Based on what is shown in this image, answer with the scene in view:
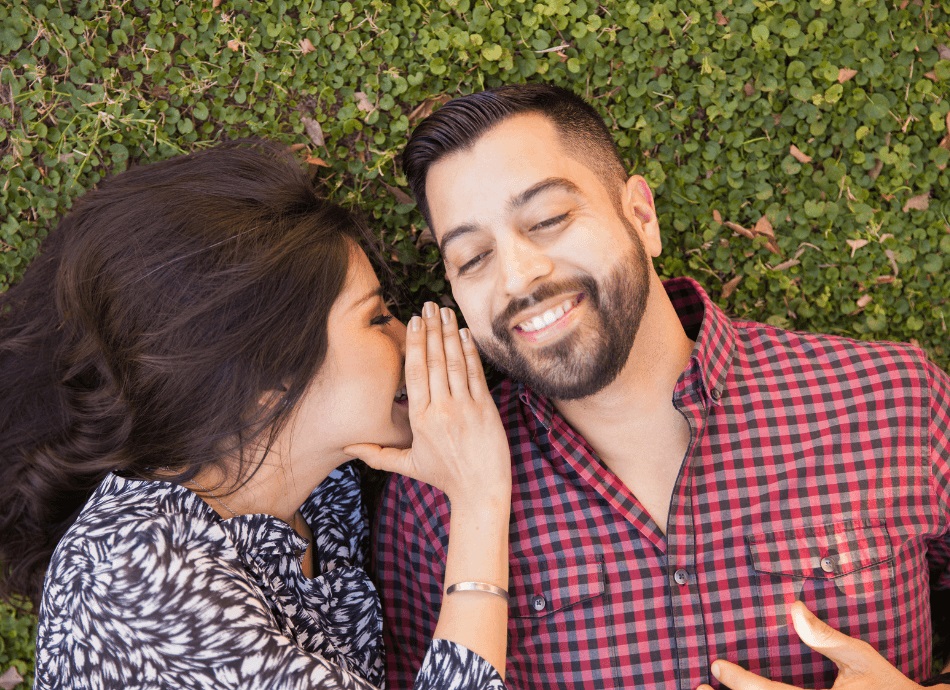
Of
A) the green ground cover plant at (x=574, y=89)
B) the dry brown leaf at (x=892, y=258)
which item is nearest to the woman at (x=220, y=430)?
the green ground cover plant at (x=574, y=89)

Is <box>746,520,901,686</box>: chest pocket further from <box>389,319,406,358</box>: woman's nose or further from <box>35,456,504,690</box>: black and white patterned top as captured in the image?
<box>389,319,406,358</box>: woman's nose

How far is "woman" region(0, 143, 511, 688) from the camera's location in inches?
81.0

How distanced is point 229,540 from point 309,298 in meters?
0.79

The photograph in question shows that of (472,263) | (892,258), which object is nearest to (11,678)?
(472,263)

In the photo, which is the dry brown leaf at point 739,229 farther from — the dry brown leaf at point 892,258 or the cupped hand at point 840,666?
the cupped hand at point 840,666

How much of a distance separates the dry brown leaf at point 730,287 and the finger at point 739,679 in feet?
4.88

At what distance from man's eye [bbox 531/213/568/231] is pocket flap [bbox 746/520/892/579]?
1.13 meters

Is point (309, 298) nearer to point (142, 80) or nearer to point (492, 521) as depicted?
point (492, 521)

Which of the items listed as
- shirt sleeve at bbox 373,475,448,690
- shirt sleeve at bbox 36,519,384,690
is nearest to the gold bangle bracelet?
shirt sleeve at bbox 373,475,448,690

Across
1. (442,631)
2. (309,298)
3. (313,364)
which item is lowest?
(442,631)

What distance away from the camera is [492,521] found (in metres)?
2.34

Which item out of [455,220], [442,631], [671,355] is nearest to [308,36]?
[455,220]

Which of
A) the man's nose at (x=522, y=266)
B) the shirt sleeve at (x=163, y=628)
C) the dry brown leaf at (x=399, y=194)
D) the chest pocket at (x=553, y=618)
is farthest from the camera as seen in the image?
the dry brown leaf at (x=399, y=194)

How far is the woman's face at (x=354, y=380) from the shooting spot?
2.42 metres
